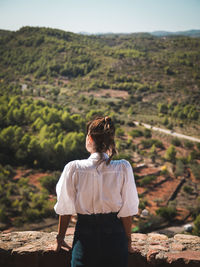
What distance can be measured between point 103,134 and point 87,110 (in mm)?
42404

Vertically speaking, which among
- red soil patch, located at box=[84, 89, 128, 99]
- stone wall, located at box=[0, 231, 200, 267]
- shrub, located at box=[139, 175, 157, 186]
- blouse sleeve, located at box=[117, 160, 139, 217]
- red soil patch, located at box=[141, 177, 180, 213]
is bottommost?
red soil patch, located at box=[141, 177, 180, 213]

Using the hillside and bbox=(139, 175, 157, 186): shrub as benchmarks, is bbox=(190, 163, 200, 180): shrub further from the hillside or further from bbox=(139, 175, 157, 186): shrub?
bbox=(139, 175, 157, 186): shrub

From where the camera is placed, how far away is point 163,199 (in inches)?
707

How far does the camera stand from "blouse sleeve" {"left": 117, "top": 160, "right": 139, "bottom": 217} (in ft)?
5.90

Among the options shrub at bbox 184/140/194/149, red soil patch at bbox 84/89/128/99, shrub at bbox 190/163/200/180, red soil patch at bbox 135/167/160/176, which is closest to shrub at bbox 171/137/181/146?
shrub at bbox 184/140/194/149

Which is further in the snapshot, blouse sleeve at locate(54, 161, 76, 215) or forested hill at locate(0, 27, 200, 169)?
forested hill at locate(0, 27, 200, 169)

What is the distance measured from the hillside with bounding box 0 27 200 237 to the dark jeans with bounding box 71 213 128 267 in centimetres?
1223

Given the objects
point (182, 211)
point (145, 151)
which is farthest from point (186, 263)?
point (145, 151)

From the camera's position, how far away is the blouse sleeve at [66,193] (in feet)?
5.85

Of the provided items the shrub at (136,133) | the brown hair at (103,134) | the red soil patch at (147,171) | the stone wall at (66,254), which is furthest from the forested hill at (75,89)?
the brown hair at (103,134)

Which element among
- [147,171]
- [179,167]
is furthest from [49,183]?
[179,167]

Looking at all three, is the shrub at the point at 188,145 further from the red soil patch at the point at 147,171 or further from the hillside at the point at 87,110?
the red soil patch at the point at 147,171

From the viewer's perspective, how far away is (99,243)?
1.72 meters

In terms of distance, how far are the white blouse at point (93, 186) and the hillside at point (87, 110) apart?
40.2 feet
